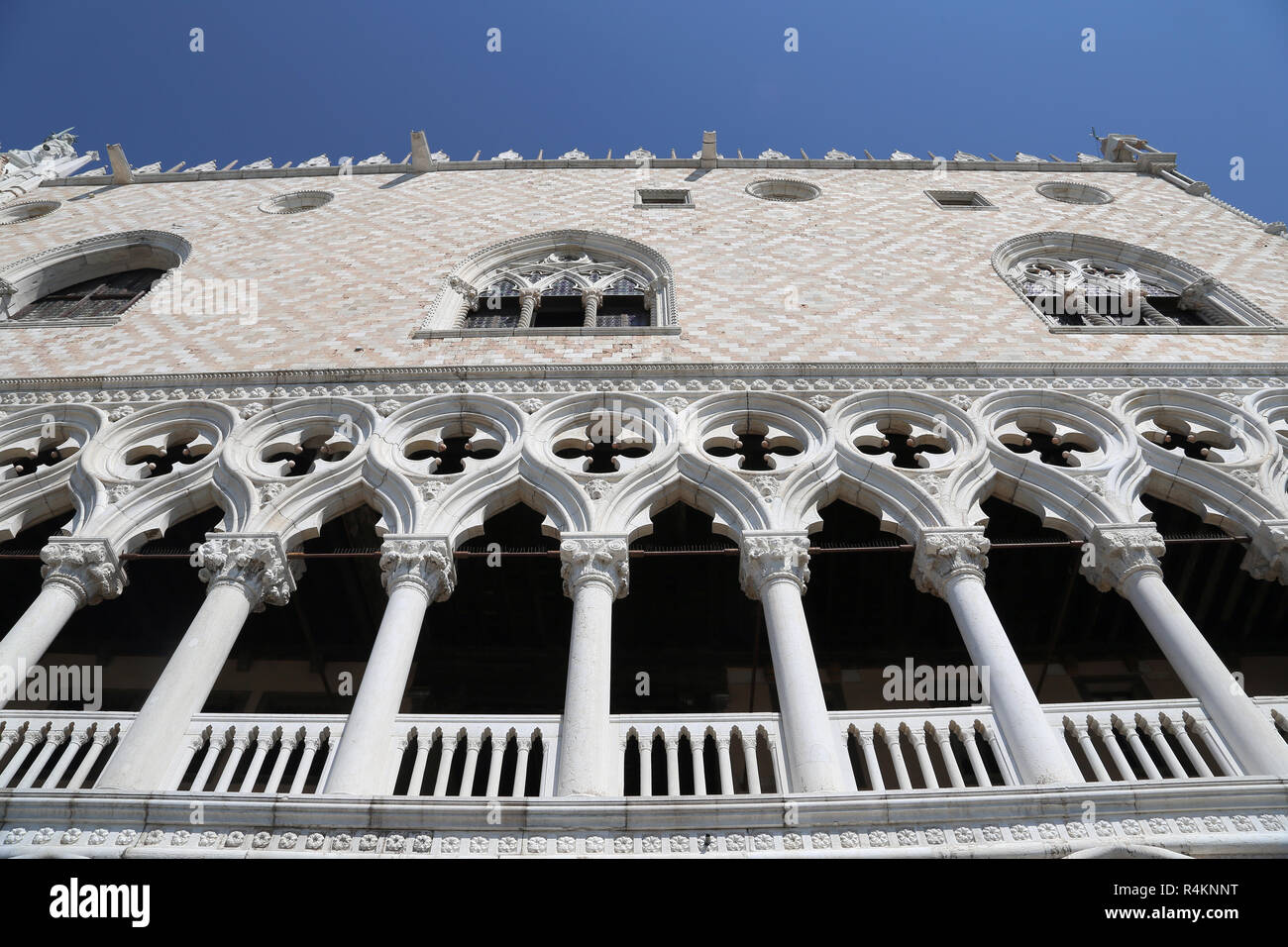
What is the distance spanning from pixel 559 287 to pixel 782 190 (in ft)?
14.1

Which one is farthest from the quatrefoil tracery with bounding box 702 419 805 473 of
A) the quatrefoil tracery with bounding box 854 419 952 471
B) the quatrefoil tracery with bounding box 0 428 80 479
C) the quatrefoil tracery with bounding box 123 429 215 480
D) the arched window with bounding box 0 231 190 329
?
the arched window with bounding box 0 231 190 329

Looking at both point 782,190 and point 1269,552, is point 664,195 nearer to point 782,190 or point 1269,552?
point 782,190

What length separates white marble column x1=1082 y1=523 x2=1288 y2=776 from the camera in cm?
558

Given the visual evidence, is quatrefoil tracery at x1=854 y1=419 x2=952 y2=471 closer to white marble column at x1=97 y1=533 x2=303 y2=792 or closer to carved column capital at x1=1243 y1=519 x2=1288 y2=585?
carved column capital at x1=1243 y1=519 x2=1288 y2=585

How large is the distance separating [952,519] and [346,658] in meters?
5.86

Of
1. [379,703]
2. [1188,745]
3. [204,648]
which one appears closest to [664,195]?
[204,648]

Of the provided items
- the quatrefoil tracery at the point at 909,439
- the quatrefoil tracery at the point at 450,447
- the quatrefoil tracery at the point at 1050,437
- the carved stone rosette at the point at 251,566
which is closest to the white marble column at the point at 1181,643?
the quatrefoil tracery at the point at 1050,437

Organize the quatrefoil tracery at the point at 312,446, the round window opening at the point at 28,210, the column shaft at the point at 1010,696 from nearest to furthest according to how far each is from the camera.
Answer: the column shaft at the point at 1010,696 < the quatrefoil tracery at the point at 312,446 < the round window opening at the point at 28,210

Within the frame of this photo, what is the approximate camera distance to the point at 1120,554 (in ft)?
23.1

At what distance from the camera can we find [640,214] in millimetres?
13422

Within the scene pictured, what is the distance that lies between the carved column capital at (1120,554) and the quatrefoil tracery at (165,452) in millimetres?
6625

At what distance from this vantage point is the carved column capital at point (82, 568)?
6.96m
